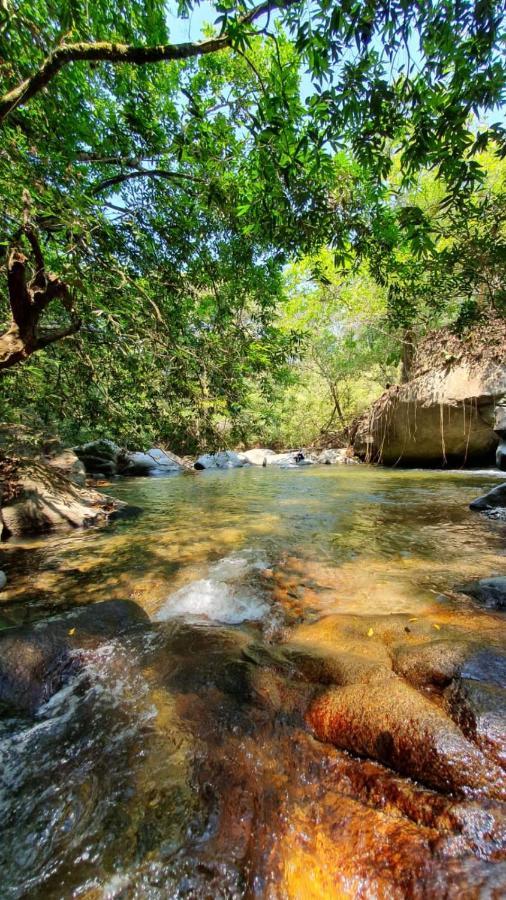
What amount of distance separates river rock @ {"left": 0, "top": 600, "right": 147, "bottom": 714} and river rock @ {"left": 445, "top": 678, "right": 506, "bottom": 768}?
2003mm

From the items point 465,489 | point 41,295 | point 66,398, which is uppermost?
point 41,295

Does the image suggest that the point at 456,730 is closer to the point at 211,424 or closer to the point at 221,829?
the point at 221,829

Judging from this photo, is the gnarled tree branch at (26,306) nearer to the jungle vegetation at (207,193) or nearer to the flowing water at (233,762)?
the jungle vegetation at (207,193)

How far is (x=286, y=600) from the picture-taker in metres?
3.20

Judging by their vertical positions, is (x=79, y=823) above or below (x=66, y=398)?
below

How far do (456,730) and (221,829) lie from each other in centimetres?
97

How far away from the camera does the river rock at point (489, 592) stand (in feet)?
9.16

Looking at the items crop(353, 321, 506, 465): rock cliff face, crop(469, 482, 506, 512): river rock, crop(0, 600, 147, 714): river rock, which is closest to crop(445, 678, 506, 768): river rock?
crop(0, 600, 147, 714): river rock

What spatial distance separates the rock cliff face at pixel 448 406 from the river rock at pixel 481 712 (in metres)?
9.99

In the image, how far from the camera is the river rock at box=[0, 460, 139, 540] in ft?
19.2

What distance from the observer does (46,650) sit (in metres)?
2.12

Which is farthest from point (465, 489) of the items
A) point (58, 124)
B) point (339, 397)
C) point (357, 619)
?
point (339, 397)

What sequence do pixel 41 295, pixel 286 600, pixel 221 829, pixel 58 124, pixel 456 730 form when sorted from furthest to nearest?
pixel 41 295 → pixel 58 124 → pixel 286 600 → pixel 456 730 → pixel 221 829

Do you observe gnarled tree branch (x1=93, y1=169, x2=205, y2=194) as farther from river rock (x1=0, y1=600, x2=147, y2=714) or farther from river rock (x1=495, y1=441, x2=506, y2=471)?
river rock (x1=495, y1=441, x2=506, y2=471)
